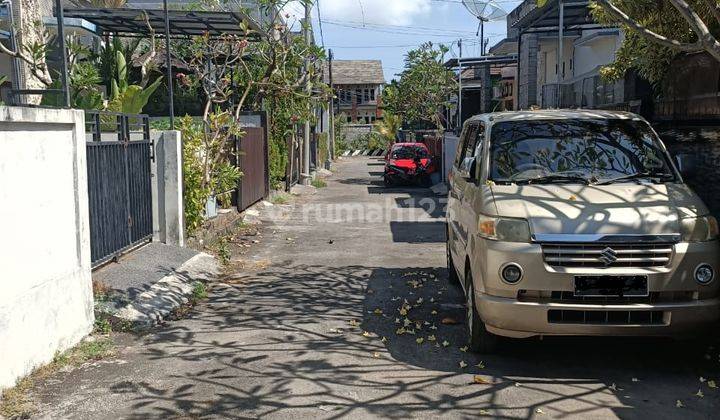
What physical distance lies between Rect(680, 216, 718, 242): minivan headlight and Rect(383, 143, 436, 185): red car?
59.8 feet

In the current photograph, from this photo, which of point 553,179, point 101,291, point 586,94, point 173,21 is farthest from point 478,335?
point 173,21

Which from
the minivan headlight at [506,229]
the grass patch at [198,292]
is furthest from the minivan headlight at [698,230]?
the grass patch at [198,292]

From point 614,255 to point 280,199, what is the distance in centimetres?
1401

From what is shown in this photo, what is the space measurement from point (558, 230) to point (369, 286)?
3.94 metres

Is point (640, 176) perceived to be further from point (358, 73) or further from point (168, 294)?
point (358, 73)

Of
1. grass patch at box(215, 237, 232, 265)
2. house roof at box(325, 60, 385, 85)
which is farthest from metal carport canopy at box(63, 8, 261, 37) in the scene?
house roof at box(325, 60, 385, 85)

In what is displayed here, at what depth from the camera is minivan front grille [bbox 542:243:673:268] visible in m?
5.12

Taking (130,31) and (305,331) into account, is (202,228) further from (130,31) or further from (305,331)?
(130,31)

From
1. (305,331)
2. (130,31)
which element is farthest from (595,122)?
(130,31)

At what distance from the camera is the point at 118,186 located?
8430mm

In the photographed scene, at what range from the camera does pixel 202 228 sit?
36.7 feet

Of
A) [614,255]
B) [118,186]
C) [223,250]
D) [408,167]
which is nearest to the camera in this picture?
[614,255]

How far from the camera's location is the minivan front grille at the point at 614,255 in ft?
16.8

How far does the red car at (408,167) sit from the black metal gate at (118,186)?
46.1 ft
